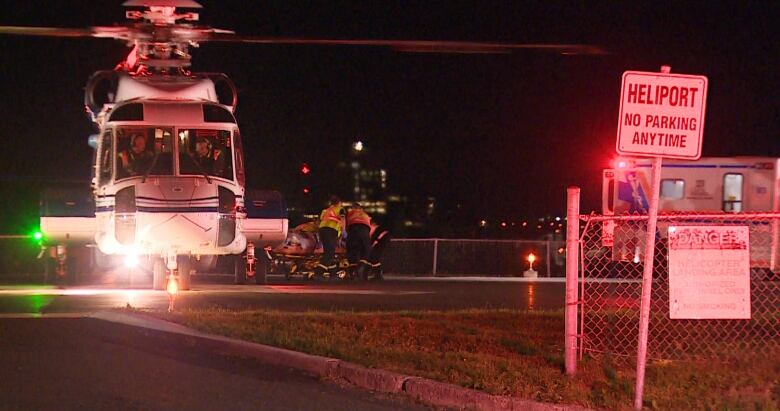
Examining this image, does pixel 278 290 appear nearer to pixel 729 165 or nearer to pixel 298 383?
pixel 298 383

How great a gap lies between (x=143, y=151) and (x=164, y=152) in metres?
0.37

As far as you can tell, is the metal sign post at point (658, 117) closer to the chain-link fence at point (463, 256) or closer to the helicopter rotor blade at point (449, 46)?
the helicopter rotor blade at point (449, 46)

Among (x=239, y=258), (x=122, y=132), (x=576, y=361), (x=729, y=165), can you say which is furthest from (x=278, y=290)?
(x=729, y=165)

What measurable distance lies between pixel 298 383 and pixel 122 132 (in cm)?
932

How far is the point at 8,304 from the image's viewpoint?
16875mm

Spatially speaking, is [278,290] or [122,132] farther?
[278,290]

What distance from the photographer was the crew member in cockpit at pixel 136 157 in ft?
59.1

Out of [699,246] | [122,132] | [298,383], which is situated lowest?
[298,383]

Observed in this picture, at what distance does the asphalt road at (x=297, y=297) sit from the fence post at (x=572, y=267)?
6967 millimetres

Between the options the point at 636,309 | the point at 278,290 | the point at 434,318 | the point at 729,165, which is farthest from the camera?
the point at 729,165

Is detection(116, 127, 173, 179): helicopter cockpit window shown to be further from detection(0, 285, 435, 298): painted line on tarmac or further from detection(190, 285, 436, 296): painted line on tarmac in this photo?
detection(190, 285, 436, 296): painted line on tarmac

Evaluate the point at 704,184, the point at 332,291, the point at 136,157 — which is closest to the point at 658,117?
the point at 136,157

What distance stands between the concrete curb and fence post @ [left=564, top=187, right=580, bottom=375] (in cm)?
119

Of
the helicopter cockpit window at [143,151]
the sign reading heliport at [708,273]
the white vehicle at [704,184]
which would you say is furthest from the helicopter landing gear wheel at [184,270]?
the white vehicle at [704,184]
